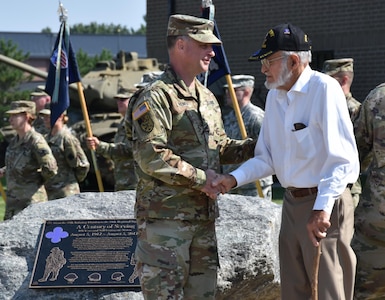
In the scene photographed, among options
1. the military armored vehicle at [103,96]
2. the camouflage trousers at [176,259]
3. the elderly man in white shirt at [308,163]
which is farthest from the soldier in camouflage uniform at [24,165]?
the military armored vehicle at [103,96]

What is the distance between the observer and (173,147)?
463 centimetres

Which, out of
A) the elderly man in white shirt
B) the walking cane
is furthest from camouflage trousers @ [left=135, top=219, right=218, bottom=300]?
the walking cane

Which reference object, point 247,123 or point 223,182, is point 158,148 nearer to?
point 223,182

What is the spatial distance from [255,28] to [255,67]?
881mm

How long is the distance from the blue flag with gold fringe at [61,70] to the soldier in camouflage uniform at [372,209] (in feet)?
12.8

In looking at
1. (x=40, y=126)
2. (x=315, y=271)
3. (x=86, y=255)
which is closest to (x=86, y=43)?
(x=40, y=126)

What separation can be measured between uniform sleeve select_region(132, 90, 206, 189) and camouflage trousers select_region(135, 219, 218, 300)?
0.31m

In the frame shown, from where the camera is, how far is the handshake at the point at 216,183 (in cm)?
453

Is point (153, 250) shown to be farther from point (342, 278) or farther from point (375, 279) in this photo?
point (375, 279)

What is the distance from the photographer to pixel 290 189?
445 cm

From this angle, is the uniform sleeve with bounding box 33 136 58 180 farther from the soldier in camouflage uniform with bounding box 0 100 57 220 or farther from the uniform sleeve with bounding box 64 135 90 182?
the uniform sleeve with bounding box 64 135 90 182

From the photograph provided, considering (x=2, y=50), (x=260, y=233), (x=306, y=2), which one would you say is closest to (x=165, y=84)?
(x=260, y=233)

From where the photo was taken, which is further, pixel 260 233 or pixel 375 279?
pixel 260 233

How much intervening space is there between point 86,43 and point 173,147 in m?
49.5
